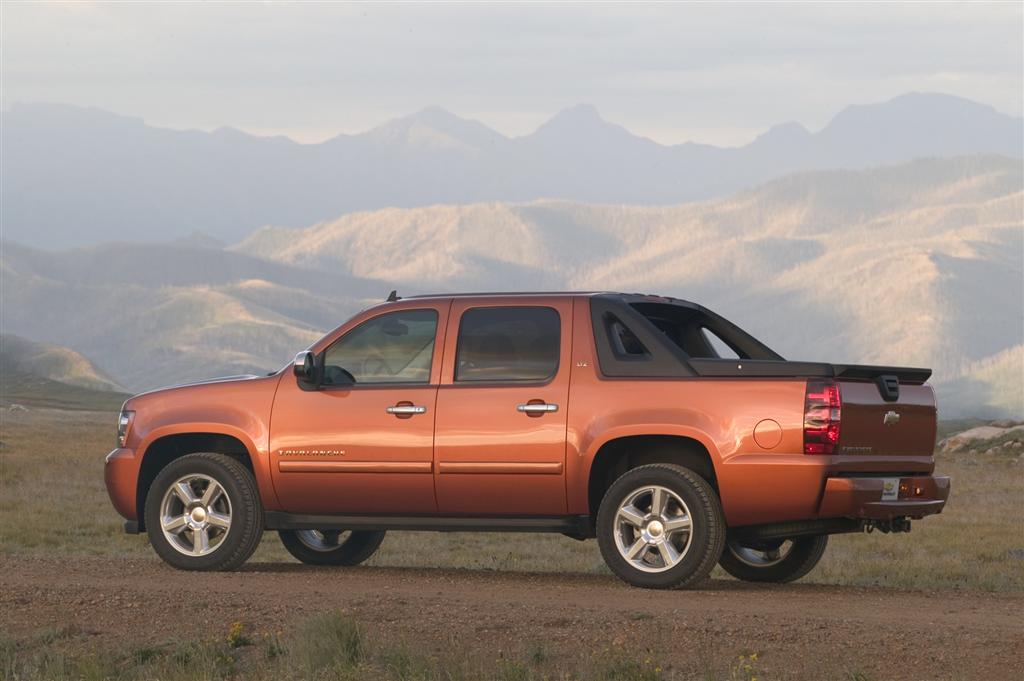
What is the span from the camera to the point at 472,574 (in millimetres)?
12016

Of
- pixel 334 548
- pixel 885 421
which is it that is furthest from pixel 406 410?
pixel 885 421

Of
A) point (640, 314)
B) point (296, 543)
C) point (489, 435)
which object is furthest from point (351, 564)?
point (640, 314)

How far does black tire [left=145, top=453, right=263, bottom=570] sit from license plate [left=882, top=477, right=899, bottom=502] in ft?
14.1

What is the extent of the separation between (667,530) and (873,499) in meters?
1.30

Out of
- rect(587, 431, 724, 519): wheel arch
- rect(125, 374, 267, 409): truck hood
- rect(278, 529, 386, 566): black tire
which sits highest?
rect(125, 374, 267, 409): truck hood

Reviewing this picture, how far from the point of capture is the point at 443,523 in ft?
35.9

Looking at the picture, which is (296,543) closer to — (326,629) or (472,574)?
(472,574)

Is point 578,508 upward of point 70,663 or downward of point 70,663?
upward

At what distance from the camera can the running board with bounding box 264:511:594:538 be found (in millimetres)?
10664

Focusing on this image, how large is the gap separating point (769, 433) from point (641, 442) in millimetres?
991

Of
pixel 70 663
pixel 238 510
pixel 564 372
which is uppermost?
pixel 564 372

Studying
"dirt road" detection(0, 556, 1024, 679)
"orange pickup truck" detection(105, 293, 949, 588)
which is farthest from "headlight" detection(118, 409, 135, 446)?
"dirt road" detection(0, 556, 1024, 679)

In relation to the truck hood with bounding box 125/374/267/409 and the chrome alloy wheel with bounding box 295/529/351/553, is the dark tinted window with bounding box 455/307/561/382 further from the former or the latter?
the chrome alloy wheel with bounding box 295/529/351/553

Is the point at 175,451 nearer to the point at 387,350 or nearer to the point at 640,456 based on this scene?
the point at 387,350
